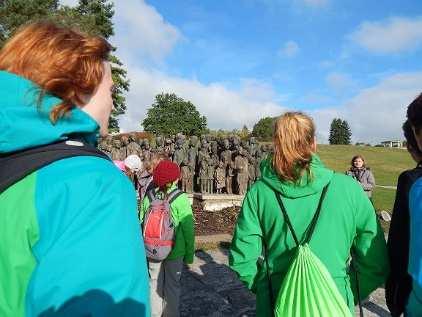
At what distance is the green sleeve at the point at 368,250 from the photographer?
2.52 m

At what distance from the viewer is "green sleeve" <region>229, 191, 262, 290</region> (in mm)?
2607

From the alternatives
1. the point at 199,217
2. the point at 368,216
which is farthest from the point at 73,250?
the point at 199,217

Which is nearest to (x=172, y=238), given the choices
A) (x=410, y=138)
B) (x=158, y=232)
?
(x=158, y=232)

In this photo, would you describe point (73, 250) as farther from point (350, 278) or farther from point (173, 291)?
point (173, 291)

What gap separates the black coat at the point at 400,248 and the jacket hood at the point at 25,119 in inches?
78.5

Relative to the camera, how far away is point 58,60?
3.91 feet

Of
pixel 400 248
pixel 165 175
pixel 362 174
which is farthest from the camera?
pixel 362 174

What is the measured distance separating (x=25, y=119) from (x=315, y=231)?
173 cm

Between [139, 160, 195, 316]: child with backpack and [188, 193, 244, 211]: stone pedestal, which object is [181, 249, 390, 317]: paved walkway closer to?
[139, 160, 195, 316]: child with backpack

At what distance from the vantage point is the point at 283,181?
250 centimetres

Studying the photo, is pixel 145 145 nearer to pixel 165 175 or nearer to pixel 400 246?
pixel 165 175

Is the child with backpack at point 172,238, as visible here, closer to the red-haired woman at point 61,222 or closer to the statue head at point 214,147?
the red-haired woman at point 61,222

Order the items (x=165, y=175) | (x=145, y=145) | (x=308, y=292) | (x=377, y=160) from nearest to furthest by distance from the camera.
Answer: (x=308, y=292), (x=165, y=175), (x=145, y=145), (x=377, y=160)

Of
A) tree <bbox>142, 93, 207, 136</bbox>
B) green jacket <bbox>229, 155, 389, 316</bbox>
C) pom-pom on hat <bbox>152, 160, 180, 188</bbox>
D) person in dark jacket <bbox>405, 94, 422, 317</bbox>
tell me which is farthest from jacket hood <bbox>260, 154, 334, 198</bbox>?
→ tree <bbox>142, 93, 207, 136</bbox>
